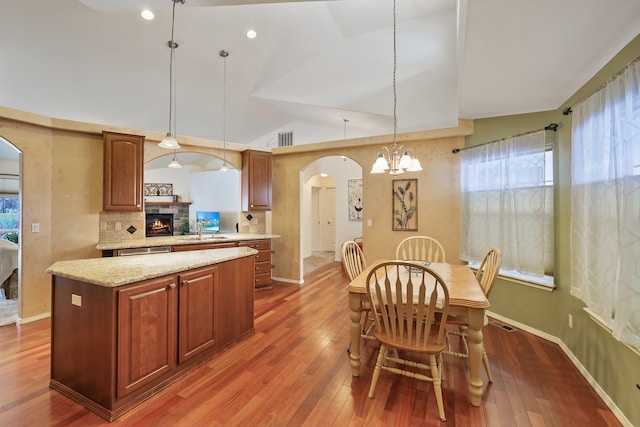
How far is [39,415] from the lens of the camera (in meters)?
1.63

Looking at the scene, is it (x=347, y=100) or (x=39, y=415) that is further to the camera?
(x=347, y=100)

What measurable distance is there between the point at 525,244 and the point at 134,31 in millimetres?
4877

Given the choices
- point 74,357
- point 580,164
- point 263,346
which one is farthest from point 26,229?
point 580,164

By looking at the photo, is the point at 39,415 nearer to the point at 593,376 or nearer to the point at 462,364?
the point at 462,364

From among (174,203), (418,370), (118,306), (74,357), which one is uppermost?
Result: (174,203)

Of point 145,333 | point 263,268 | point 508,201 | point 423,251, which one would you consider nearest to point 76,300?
point 145,333

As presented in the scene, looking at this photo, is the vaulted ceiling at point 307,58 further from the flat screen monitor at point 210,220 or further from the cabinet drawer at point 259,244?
the cabinet drawer at point 259,244

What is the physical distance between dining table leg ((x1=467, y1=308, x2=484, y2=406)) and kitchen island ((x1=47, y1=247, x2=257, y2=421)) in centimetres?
200

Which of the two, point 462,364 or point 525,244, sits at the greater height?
point 525,244

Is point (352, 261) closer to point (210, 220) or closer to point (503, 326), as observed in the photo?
point (503, 326)

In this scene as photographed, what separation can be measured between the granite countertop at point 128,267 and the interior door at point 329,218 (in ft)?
19.1

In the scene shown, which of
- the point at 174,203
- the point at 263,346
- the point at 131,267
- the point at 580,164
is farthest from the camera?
the point at 174,203

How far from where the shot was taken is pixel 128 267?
194 centimetres

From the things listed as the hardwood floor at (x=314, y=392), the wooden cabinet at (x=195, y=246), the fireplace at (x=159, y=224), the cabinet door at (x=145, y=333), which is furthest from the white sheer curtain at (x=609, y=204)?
the fireplace at (x=159, y=224)
